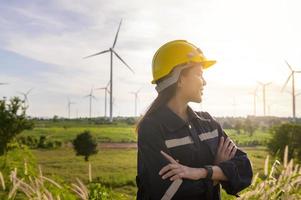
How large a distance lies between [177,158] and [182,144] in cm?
11

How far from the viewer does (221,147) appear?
12.6 feet

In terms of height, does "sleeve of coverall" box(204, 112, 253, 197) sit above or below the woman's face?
below

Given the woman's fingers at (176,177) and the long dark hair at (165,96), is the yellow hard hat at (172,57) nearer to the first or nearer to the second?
the long dark hair at (165,96)

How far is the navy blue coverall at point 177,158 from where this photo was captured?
3.41 meters

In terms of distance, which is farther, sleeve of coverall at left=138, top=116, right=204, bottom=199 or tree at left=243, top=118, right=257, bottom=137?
tree at left=243, top=118, right=257, bottom=137

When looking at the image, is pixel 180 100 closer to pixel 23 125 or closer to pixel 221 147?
pixel 221 147

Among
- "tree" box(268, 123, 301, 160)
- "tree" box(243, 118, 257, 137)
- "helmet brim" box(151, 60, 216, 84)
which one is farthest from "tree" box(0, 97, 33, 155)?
"tree" box(243, 118, 257, 137)

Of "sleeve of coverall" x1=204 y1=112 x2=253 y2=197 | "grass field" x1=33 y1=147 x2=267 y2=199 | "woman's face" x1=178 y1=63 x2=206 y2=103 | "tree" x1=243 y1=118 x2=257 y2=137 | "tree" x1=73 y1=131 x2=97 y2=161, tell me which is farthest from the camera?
"tree" x1=243 y1=118 x2=257 y2=137

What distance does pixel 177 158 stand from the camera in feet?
11.6

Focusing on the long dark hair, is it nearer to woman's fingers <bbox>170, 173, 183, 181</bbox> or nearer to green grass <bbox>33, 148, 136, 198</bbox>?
woman's fingers <bbox>170, 173, 183, 181</bbox>

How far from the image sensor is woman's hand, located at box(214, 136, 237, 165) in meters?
3.79

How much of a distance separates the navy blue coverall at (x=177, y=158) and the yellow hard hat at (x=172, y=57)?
287 millimetres

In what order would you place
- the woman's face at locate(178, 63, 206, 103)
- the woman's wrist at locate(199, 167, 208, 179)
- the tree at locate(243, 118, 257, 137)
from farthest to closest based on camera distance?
1. the tree at locate(243, 118, 257, 137)
2. the woman's face at locate(178, 63, 206, 103)
3. the woman's wrist at locate(199, 167, 208, 179)

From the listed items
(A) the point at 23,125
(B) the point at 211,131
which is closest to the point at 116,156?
(A) the point at 23,125
